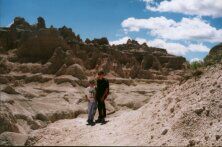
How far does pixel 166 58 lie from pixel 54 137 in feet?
403

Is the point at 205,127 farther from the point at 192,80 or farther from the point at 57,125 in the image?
the point at 57,125

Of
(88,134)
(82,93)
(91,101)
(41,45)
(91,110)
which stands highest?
(41,45)

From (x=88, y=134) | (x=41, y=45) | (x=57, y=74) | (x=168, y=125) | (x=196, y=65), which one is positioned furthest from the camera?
(x=41, y=45)

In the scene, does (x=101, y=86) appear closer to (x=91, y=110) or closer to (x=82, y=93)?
(x=91, y=110)

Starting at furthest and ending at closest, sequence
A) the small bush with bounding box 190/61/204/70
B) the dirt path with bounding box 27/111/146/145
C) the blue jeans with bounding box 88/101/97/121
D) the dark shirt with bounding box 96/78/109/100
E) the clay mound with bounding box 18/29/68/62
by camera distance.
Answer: the clay mound with bounding box 18/29/68/62 → the small bush with bounding box 190/61/204/70 → the blue jeans with bounding box 88/101/97/121 → the dark shirt with bounding box 96/78/109/100 → the dirt path with bounding box 27/111/146/145

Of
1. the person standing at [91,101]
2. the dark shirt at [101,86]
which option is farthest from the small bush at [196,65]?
the person standing at [91,101]

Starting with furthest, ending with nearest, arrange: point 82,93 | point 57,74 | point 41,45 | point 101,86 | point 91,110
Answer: point 41,45
point 57,74
point 82,93
point 91,110
point 101,86

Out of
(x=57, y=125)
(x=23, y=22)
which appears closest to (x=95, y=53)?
(x=23, y=22)

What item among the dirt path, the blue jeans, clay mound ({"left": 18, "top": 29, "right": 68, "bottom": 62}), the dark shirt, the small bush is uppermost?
clay mound ({"left": 18, "top": 29, "right": 68, "bottom": 62})

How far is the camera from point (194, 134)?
12.3m

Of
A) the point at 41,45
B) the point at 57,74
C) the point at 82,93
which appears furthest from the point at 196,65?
the point at 41,45

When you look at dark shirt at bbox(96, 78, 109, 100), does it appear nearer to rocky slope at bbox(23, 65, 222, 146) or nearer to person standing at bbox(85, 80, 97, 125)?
person standing at bbox(85, 80, 97, 125)

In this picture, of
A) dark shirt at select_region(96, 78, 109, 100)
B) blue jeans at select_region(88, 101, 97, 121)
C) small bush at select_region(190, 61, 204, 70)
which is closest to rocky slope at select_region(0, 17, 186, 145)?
blue jeans at select_region(88, 101, 97, 121)

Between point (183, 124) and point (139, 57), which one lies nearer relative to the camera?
point (183, 124)
